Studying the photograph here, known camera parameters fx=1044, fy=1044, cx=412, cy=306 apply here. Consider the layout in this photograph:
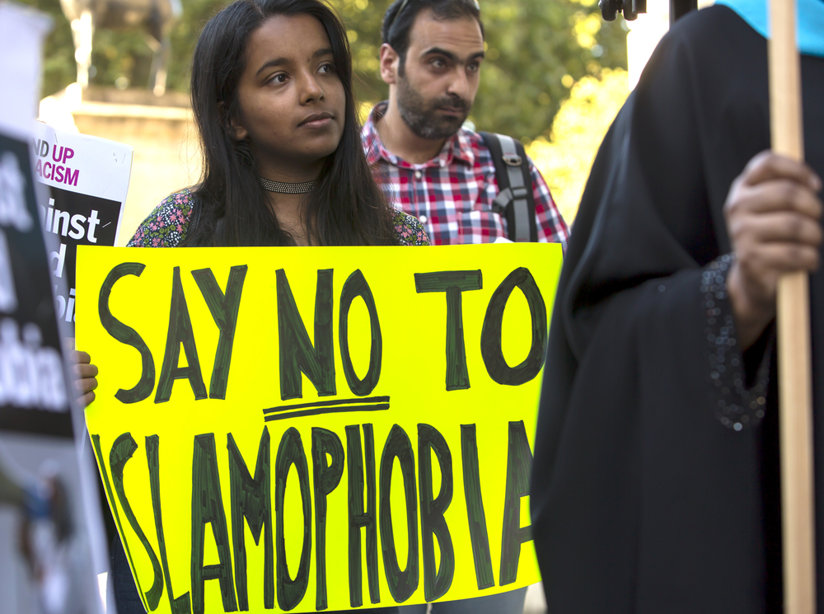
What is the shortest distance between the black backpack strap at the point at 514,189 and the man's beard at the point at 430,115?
149mm

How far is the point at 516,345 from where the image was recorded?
2469 mm

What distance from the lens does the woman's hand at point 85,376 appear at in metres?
2.23

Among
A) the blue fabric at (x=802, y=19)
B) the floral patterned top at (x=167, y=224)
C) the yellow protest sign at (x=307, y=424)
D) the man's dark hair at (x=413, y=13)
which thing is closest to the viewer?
the blue fabric at (x=802, y=19)

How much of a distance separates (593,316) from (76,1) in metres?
13.4

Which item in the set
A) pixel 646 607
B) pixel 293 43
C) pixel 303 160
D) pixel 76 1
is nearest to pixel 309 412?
pixel 303 160

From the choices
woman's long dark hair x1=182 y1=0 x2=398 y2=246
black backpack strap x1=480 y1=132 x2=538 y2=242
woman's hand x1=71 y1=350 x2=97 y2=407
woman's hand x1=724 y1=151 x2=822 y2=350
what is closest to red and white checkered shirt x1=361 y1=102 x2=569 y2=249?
black backpack strap x1=480 y1=132 x2=538 y2=242

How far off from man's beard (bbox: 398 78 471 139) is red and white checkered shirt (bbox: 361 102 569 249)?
0.07 meters

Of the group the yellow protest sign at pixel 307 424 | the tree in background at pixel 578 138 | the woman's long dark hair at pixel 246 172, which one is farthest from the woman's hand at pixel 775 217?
the tree in background at pixel 578 138

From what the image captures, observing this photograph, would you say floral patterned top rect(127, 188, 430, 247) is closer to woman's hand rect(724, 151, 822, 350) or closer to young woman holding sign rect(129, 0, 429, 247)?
young woman holding sign rect(129, 0, 429, 247)

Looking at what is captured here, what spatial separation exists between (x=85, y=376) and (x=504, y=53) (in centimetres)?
1611

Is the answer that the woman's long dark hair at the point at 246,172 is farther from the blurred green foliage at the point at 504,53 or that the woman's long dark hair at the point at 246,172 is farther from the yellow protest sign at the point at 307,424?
the blurred green foliage at the point at 504,53

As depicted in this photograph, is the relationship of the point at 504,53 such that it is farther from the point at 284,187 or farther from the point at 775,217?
the point at 775,217

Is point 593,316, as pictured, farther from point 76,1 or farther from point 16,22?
point 76,1

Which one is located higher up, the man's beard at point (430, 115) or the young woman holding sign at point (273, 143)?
the man's beard at point (430, 115)
